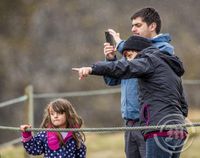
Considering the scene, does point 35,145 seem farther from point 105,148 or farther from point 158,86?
point 105,148

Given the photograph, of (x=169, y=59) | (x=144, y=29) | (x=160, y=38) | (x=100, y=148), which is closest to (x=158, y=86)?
(x=169, y=59)

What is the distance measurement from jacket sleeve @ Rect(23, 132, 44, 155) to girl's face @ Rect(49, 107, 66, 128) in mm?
131

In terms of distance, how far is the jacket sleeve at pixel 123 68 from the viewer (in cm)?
439

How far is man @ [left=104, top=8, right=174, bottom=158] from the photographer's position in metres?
4.98

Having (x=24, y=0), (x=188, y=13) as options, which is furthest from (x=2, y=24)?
(x=188, y=13)

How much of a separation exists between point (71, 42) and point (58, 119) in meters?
13.4

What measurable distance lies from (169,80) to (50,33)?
14155 millimetres

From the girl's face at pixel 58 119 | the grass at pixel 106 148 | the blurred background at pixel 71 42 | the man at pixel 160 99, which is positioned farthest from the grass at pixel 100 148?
the blurred background at pixel 71 42

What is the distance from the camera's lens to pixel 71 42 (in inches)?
737

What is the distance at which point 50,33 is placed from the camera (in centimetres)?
1864

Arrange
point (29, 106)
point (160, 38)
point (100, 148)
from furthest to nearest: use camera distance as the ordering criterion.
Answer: point (100, 148) → point (29, 106) → point (160, 38)

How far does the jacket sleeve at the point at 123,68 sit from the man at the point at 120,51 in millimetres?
330

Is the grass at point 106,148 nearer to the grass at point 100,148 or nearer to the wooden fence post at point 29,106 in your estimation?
the grass at point 100,148

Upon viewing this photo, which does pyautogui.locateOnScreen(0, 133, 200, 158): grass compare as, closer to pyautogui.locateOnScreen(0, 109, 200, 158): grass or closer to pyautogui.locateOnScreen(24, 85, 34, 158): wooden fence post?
pyautogui.locateOnScreen(0, 109, 200, 158): grass
